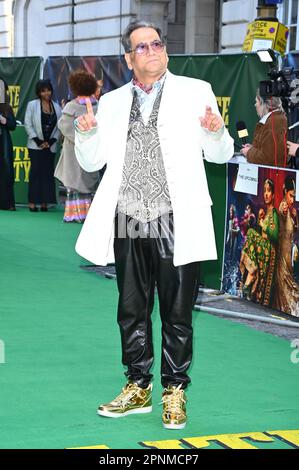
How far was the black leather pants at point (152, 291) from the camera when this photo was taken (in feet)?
18.2

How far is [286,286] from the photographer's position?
8406 millimetres

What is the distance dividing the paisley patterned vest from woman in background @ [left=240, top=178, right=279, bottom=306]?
10.4 feet

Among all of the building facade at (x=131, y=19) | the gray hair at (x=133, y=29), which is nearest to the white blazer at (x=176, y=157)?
the gray hair at (x=133, y=29)

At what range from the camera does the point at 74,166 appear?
47.4 ft

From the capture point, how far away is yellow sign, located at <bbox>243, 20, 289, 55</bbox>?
1155 cm

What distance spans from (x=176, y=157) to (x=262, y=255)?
344cm

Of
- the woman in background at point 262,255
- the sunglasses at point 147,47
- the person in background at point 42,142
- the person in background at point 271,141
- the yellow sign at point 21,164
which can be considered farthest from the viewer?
the yellow sign at point 21,164

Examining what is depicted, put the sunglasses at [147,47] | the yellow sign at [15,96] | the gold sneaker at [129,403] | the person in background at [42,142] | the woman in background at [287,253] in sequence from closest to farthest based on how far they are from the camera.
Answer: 1. the sunglasses at [147,47]
2. the gold sneaker at [129,403]
3. the woman in background at [287,253]
4. the person in background at [42,142]
5. the yellow sign at [15,96]

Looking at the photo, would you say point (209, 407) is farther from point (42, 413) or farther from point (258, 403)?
point (42, 413)

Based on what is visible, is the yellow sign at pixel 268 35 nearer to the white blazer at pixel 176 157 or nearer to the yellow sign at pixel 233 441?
the white blazer at pixel 176 157

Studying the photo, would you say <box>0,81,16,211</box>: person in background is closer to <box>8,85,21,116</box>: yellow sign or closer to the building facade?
<box>8,85,21,116</box>: yellow sign

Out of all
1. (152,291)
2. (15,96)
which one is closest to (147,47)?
(152,291)

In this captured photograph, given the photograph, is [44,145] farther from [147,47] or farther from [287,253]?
[147,47]

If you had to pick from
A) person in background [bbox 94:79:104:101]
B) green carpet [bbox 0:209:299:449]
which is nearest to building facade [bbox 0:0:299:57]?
person in background [bbox 94:79:104:101]
